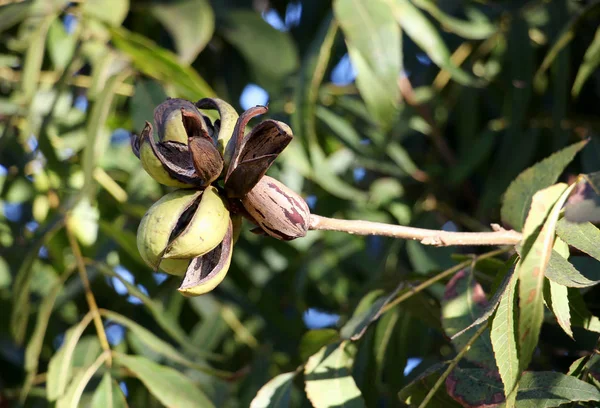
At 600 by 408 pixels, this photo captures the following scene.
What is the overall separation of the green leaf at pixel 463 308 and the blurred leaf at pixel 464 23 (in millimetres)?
693

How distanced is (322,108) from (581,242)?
1022 millimetres

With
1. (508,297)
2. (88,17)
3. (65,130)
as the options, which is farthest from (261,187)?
(65,130)

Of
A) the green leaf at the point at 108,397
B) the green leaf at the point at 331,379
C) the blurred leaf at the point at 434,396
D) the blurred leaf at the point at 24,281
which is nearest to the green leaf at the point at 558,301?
the blurred leaf at the point at 434,396

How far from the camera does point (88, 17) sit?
1573mm

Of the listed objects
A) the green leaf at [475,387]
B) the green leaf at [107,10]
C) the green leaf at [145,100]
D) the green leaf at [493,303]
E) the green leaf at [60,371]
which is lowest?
the green leaf at [60,371]

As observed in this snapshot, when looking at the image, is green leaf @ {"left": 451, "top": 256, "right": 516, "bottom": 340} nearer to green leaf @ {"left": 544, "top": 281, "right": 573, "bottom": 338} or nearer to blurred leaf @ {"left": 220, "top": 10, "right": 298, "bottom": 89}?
green leaf @ {"left": 544, "top": 281, "right": 573, "bottom": 338}

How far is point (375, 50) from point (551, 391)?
0.75 meters

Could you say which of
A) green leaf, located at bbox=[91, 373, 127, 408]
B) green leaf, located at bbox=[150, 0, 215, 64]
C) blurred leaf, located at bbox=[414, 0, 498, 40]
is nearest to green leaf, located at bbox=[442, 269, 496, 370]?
green leaf, located at bbox=[91, 373, 127, 408]

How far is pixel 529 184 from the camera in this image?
3.21ft

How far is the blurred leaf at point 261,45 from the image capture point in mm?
1799

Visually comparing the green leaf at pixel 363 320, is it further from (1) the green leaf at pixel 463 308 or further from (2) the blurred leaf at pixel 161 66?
(2) the blurred leaf at pixel 161 66

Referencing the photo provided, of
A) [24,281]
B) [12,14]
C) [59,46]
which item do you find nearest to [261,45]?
[59,46]

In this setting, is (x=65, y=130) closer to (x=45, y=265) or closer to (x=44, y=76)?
(x=44, y=76)

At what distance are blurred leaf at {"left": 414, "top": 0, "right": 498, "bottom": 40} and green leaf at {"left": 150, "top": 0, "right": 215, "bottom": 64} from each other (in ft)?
1.59
